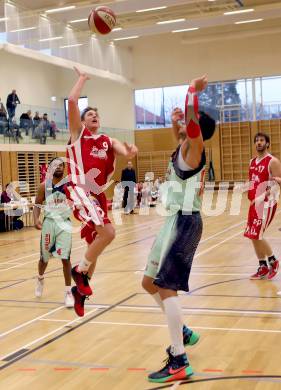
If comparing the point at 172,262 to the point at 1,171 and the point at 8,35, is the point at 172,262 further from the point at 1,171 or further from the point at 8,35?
the point at 8,35

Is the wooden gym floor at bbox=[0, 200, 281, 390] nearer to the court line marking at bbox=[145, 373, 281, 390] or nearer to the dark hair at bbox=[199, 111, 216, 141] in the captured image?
the court line marking at bbox=[145, 373, 281, 390]

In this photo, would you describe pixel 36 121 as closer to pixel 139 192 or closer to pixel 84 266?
pixel 139 192

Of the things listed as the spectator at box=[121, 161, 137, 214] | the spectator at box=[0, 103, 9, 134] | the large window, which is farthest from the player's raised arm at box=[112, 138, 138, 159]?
the large window

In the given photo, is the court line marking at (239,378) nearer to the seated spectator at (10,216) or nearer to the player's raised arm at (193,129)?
the player's raised arm at (193,129)

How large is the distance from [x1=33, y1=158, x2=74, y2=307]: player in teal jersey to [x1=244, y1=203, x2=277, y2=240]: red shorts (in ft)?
8.53

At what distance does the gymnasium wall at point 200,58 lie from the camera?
3122cm

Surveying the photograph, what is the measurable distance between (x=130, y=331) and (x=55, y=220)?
7.10ft

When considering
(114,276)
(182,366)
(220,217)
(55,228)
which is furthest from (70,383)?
(220,217)

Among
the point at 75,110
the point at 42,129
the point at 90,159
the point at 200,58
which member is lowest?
the point at 90,159

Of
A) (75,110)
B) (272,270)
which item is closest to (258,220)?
(272,270)

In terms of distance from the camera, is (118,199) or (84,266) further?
(118,199)

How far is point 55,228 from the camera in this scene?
7312 millimetres

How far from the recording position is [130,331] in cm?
571

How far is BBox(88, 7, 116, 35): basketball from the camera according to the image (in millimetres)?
6492
